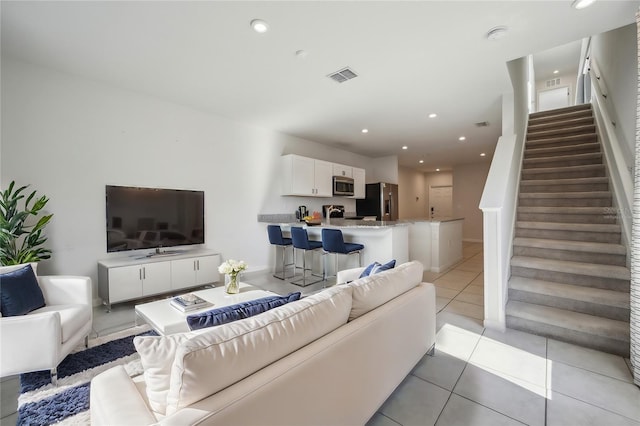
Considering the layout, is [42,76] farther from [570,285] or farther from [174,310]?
[570,285]

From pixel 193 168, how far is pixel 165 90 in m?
1.12

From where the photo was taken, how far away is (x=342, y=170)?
638 cm

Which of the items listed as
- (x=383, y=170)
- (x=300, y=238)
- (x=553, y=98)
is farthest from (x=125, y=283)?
(x=553, y=98)

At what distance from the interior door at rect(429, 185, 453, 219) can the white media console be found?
9266 millimetres

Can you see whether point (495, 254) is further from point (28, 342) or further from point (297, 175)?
point (28, 342)

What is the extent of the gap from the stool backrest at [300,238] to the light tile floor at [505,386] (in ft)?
7.13

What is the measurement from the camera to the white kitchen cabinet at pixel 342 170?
620 centimetres

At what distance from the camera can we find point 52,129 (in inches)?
120

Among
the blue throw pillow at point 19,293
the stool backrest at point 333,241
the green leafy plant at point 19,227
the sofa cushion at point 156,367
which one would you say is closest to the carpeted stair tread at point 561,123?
the stool backrest at point 333,241

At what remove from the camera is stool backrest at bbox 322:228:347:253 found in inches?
149

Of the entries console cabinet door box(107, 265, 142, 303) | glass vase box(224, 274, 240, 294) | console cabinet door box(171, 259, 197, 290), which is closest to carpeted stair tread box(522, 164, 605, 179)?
glass vase box(224, 274, 240, 294)

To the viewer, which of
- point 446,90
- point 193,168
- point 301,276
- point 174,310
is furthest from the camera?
point 301,276

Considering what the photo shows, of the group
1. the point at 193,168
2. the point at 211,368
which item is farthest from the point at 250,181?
the point at 211,368

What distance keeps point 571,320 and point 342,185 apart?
4.54 meters
